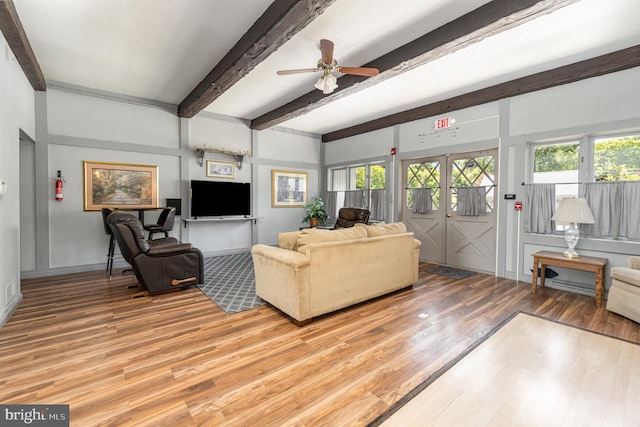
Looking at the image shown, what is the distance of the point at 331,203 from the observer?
7.60 meters

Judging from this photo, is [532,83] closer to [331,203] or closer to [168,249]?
[331,203]

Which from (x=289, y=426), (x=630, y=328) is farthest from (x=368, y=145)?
(x=289, y=426)

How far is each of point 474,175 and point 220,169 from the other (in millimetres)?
5006

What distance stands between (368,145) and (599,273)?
4.59 m

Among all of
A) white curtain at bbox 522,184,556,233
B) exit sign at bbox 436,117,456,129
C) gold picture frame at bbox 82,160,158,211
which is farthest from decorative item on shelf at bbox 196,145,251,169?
white curtain at bbox 522,184,556,233

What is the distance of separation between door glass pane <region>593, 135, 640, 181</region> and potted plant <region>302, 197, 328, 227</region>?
504cm

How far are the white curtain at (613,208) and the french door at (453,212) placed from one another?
3.90 ft

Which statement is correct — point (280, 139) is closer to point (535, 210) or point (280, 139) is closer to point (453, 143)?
point (453, 143)

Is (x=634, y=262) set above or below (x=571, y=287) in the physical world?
above

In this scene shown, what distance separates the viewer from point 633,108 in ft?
11.1

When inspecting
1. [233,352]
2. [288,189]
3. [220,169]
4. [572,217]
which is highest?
[220,169]

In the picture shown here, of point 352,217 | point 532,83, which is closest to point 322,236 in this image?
point 352,217

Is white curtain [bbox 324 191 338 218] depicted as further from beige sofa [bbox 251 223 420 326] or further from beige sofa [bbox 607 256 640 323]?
beige sofa [bbox 607 256 640 323]

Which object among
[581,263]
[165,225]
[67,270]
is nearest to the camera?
[581,263]
